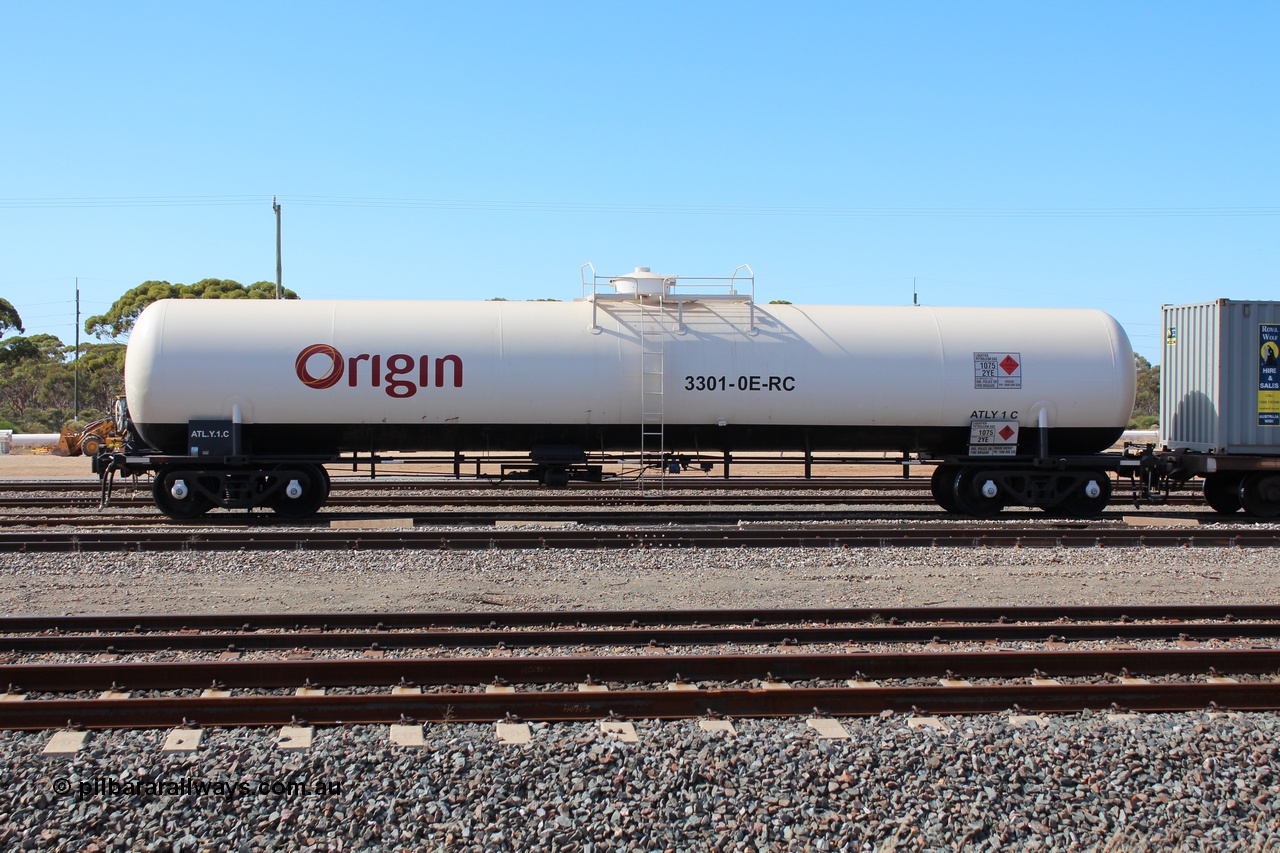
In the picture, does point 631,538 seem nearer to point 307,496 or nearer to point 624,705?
point 307,496

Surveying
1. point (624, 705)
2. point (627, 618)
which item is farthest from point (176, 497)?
point (624, 705)

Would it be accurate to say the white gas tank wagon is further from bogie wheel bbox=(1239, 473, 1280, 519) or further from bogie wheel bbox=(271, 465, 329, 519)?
bogie wheel bbox=(1239, 473, 1280, 519)

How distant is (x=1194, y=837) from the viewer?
473 cm

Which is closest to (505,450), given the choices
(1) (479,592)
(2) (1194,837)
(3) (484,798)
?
(1) (479,592)

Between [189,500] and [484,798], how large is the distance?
12124 mm

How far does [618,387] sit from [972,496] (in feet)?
20.7

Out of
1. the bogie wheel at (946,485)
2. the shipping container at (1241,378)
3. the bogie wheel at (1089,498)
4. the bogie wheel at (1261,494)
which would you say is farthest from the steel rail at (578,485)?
the bogie wheel at (1261,494)

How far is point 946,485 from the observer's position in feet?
54.2

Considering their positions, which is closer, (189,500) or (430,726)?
(430,726)

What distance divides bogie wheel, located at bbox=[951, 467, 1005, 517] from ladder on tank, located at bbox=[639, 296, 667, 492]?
4.97m

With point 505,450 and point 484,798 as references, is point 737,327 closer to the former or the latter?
point 505,450

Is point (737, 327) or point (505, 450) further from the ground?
point (737, 327)

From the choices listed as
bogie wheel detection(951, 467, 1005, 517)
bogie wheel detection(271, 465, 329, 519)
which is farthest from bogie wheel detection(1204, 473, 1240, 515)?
bogie wheel detection(271, 465, 329, 519)

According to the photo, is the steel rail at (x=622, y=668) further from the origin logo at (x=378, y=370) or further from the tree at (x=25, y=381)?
the tree at (x=25, y=381)
